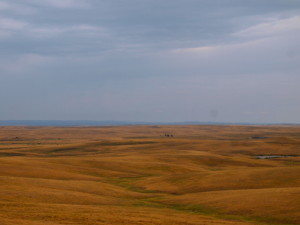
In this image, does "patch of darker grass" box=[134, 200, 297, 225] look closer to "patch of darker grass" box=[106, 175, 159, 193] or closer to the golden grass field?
the golden grass field

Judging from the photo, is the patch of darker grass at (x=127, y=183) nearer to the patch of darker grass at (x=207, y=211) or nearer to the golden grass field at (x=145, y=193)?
the golden grass field at (x=145, y=193)

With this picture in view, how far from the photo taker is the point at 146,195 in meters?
47.1

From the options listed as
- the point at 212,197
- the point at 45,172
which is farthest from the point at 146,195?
the point at 45,172

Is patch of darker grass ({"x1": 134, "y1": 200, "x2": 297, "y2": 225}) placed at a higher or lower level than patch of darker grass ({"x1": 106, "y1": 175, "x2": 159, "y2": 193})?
higher

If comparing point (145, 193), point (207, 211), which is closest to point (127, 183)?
point (145, 193)

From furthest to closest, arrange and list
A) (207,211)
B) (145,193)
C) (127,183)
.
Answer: (127,183) < (145,193) < (207,211)

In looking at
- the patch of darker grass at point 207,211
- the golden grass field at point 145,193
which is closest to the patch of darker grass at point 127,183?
the golden grass field at point 145,193

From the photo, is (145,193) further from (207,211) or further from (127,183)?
(207,211)

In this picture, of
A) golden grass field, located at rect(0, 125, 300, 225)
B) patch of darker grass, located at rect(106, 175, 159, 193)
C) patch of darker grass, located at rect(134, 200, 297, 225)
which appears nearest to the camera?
golden grass field, located at rect(0, 125, 300, 225)

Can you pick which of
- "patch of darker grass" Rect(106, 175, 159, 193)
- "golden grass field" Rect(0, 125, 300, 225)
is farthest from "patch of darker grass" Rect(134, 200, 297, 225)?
"patch of darker grass" Rect(106, 175, 159, 193)

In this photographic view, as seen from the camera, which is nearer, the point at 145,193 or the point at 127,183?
the point at 145,193

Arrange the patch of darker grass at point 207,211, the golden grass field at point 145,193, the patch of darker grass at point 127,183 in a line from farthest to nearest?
the patch of darker grass at point 127,183 < the patch of darker grass at point 207,211 < the golden grass field at point 145,193

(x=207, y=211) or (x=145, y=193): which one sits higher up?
(x=207, y=211)

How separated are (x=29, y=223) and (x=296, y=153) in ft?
317
